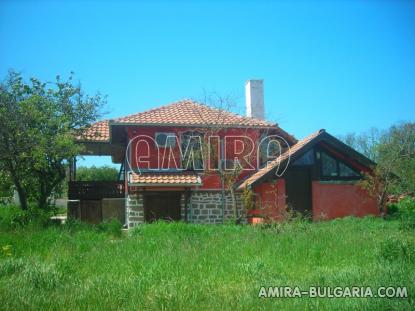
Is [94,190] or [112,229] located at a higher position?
[94,190]

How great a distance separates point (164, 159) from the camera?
18.8 metres

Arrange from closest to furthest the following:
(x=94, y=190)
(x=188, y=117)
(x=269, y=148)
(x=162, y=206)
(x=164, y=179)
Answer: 1. (x=164, y=179)
2. (x=162, y=206)
3. (x=188, y=117)
4. (x=269, y=148)
5. (x=94, y=190)

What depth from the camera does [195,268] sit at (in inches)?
307

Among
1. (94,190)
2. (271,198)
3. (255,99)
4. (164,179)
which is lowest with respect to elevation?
(271,198)

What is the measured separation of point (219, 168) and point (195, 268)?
1023 centimetres

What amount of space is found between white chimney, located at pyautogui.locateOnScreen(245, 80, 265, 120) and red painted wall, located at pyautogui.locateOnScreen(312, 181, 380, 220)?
523 cm

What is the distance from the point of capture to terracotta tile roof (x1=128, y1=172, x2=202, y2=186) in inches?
686

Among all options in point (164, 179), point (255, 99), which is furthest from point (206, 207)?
point (255, 99)

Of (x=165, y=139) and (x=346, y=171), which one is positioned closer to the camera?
(x=165, y=139)

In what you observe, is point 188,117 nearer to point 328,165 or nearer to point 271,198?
point 271,198

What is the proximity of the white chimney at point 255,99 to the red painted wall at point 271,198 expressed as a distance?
485 cm

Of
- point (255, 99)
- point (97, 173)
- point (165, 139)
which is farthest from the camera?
point (97, 173)

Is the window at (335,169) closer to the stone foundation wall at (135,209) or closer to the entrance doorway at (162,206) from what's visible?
the entrance doorway at (162,206)

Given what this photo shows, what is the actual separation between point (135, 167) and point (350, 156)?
8.98 m
